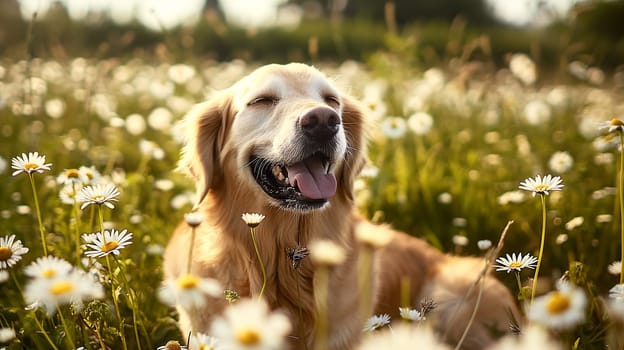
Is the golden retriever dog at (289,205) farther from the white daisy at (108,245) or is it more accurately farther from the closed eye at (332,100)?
the white daisy at (108,245)

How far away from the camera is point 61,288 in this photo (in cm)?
117

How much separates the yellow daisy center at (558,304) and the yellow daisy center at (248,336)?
1.87 feet

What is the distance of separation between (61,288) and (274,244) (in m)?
1.63

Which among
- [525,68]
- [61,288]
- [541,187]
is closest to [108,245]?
[61,288]

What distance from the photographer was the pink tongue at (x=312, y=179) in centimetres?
254

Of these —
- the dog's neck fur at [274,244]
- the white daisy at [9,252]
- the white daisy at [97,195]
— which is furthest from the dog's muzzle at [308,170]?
the white daisy at [9,252]

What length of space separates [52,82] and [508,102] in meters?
5.70

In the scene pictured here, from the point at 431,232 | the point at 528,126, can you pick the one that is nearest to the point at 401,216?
the point at 431,232

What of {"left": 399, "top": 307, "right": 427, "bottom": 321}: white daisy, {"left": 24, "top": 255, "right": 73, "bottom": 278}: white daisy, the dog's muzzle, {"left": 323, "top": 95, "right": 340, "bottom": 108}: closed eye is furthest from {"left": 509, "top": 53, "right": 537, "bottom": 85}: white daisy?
{"left": 24, "top": 255, "right": 73, "bottom": 278}: white daisy

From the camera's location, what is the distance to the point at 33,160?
6.24 feet

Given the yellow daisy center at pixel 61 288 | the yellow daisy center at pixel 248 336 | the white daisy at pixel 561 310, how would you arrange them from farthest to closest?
the yellow daisy center at pixel 61 288
the white daisy at pixel 561 310
the yellow daisy center at pixel 248 336

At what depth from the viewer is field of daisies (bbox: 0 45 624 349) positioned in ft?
4.99

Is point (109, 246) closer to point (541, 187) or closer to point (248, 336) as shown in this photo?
point (248, 336)

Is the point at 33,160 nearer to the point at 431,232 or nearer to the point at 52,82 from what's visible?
the point at 431,232
